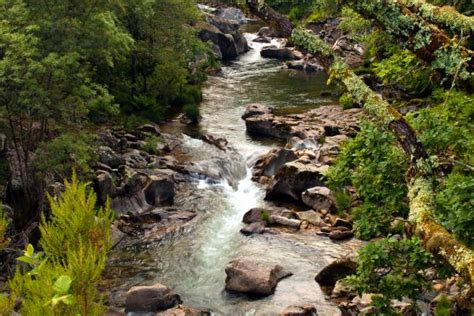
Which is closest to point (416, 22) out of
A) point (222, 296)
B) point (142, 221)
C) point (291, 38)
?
point (291, 38)

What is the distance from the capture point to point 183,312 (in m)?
15.2

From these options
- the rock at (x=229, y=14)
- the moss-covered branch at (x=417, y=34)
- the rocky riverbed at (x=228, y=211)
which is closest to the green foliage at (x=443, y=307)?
the rocky riverbed at (x=228, y=211)

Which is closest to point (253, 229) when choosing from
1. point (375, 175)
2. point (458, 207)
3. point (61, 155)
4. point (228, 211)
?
point (228, 211)

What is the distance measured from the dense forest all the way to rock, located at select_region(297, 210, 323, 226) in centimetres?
20

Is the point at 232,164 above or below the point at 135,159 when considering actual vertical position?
below

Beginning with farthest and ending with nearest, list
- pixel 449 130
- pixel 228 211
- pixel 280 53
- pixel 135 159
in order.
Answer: pixel 280 53 → pixel 135 159 → pixel 228 211 → pixel 449 130

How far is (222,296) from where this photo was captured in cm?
1692

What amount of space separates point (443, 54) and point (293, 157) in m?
18.5

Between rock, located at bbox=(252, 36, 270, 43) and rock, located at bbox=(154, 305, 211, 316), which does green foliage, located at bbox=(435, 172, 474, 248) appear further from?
rock, located at bbox=(252, 36, 270, 43)

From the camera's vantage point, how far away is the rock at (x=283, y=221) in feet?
71.4

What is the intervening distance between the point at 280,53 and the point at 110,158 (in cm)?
3393

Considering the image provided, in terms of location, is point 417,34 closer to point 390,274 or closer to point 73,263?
point 390,274

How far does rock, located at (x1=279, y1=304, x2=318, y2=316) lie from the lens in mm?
14777

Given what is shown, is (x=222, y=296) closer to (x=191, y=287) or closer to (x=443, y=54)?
(x=191, y=287)
